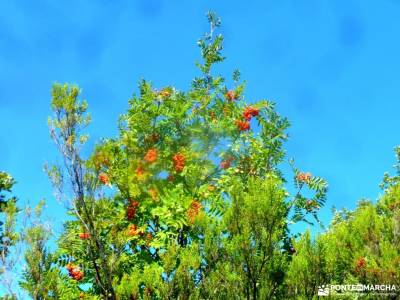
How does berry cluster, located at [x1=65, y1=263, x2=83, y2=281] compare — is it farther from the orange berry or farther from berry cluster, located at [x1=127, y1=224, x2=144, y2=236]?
the orange berry

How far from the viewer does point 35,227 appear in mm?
10703

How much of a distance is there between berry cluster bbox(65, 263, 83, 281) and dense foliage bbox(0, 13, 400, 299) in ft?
0.08

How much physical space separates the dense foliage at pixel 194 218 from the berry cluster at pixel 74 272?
0.9 inches

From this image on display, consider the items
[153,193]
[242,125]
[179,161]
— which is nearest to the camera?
[153,193]

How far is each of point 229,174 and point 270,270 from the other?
3527 mm

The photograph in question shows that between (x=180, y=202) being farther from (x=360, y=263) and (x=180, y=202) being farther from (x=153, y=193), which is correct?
(x=360, y=263)

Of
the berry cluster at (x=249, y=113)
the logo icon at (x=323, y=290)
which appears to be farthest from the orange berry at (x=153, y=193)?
the logo icon at (x=323, y=290)

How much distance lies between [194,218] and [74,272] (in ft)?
11.2

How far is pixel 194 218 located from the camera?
35.3 feet

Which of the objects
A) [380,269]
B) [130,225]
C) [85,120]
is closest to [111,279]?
[130,225]

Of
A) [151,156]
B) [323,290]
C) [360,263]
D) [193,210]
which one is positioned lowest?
[323,290]

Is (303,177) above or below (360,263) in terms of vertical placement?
above

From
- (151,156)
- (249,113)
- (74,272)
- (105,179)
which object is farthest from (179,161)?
(74,272)

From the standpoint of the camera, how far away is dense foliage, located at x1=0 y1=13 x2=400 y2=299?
10000mm
